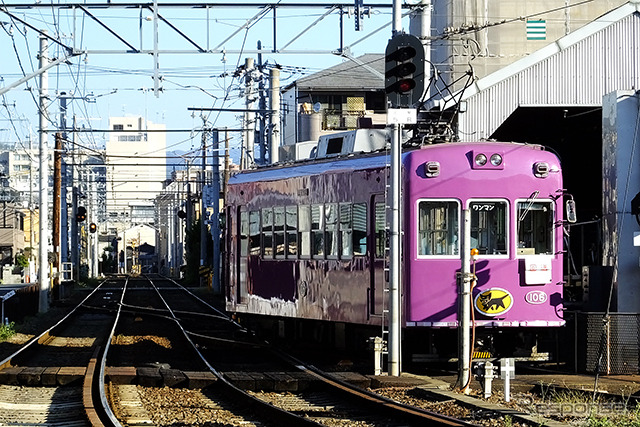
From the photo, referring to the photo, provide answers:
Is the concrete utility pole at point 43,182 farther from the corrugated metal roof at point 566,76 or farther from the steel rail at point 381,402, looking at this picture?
the steel rail at point 381,402

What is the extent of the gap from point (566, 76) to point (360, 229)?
343 inches

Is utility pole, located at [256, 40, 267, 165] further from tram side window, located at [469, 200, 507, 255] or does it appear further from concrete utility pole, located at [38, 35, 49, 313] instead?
tram side window, located at [469, 200, 507, 255]

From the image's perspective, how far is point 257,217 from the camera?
2028cm

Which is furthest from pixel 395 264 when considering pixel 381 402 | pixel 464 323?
pixel 381 402

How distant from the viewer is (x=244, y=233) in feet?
68.8

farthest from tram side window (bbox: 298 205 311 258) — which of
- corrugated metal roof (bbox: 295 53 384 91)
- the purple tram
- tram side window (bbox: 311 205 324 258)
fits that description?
corrugated metal roof (bbox: 295 53 384 91)

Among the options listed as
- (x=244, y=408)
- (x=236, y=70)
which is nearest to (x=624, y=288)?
(x=244, y=408)

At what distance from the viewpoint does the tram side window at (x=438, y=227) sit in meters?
15.4

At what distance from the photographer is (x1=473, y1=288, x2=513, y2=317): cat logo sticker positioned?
15211mm

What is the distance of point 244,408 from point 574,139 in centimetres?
1594

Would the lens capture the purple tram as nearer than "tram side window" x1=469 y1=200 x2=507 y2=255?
Yes

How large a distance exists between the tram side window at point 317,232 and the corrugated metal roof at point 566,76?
588cm

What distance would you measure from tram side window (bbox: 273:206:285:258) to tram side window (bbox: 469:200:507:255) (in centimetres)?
448

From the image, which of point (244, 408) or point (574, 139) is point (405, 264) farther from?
point (574, 139)
